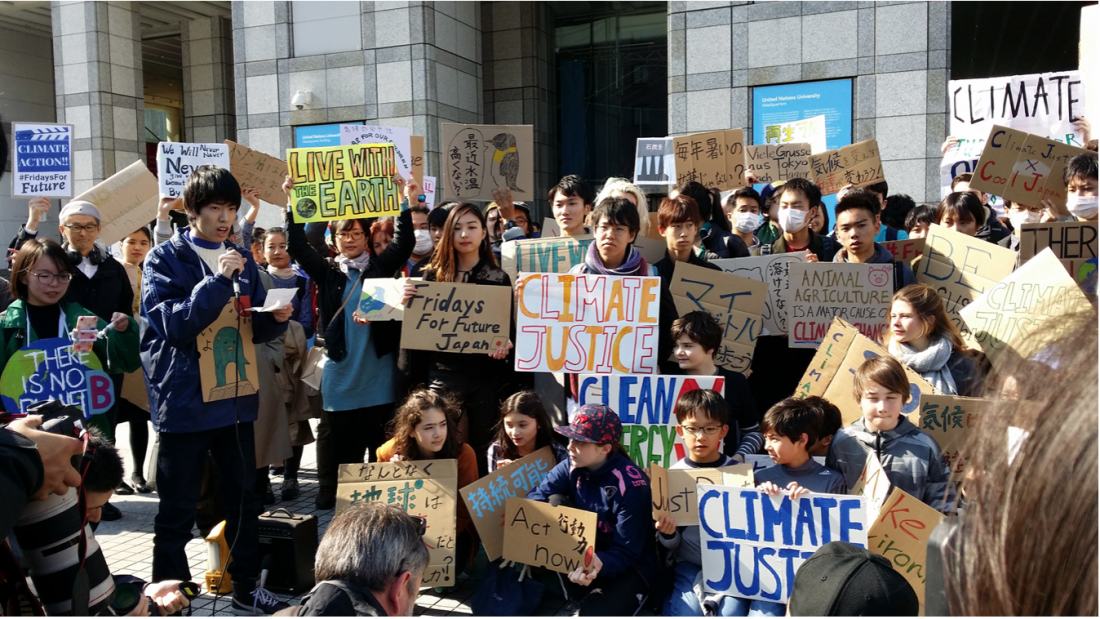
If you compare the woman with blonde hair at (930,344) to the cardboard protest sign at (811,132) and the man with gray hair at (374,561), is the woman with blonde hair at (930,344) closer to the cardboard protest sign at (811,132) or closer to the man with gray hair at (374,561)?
the man with gray hair at (374,561)

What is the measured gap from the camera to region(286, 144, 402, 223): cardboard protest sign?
559 cm

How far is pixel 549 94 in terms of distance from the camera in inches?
688

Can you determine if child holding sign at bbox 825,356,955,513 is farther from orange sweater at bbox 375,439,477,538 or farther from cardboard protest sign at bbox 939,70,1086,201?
cardboard protest sign at bbox 939,70,1086,201

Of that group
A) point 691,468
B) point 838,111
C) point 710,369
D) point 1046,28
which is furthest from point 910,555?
point 1046,28

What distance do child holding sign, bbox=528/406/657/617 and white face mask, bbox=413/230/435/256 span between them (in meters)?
2.44

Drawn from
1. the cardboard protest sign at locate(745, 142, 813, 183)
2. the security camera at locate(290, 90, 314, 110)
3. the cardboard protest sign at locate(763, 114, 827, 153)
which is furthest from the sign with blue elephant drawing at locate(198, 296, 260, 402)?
the security camera at locate(290, 90, 314, 110)

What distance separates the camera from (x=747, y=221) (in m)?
6.45

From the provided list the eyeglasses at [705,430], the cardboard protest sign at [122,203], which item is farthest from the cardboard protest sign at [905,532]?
the cardboard protest sign at [122,203]

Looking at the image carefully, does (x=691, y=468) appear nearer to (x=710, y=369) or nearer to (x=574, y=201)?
(x=710, y=369)

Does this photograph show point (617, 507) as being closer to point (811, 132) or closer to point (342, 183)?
point (342, 183)

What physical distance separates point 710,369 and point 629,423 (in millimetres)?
594

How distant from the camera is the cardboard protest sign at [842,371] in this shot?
14.5 ft

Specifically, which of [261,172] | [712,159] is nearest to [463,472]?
[712,159]

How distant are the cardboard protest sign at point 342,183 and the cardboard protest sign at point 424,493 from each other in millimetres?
1943
